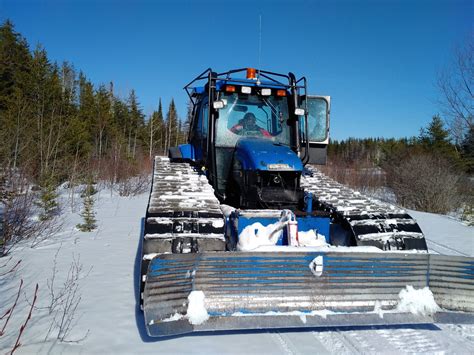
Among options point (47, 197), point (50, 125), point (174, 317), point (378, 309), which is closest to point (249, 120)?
point (378, 309)

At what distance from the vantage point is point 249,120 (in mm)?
5375

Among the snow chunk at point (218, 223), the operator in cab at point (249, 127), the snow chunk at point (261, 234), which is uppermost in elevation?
the operator in cab at point (249, 127)

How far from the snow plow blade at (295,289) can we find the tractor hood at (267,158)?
1482 millimetres

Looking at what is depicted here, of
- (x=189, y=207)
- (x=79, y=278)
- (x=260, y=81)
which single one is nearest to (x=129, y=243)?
(x=79, y=278)

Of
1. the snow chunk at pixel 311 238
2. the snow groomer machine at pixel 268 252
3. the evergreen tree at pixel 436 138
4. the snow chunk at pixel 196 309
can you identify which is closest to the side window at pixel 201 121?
the snow groomer machine at pixel 268 252

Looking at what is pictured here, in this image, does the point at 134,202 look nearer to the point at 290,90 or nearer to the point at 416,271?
the point at 290,90

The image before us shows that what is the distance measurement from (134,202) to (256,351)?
33.4ft

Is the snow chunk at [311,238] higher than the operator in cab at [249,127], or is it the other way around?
the operator in cab at [249,127]

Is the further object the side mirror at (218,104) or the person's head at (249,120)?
the person's head at (249,120)

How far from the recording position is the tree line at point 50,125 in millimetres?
7350

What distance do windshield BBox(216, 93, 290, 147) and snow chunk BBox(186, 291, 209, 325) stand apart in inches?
108

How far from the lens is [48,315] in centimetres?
331

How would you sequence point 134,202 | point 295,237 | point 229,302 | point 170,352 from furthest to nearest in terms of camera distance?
point 134,202
point 295,237
point 229,302
point 170,352

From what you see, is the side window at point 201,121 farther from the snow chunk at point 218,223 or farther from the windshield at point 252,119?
the snow chunk at point 218,223
